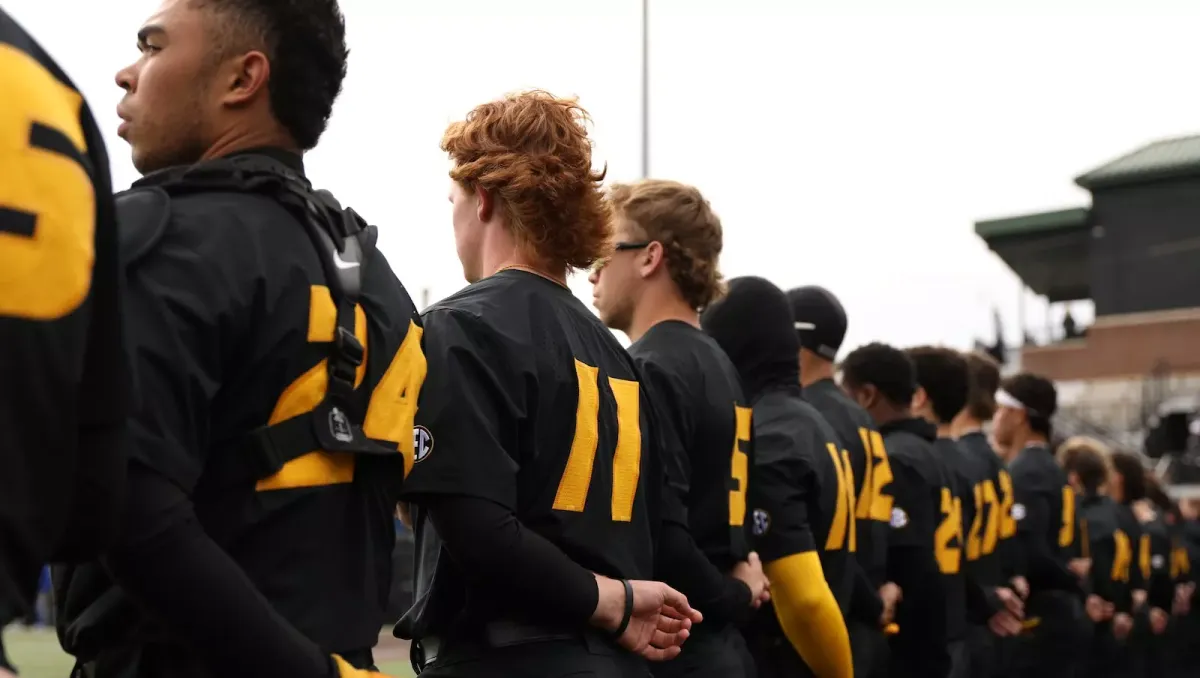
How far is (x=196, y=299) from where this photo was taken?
1925 millimetres

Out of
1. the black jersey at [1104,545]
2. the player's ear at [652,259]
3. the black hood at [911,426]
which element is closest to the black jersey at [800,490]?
the player's ear at [652,259]

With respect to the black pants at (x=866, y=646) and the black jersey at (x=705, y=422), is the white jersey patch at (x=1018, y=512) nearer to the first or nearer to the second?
the black pants at (x=866, y=646)

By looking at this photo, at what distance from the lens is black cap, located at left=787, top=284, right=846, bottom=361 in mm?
6395

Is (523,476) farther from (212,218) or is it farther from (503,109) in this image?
(212,218)

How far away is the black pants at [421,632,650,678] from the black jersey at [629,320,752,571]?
109 cm

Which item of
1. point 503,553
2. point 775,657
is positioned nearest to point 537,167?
point 503,553

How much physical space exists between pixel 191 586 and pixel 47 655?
14015 millimetres

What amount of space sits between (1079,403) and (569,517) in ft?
157

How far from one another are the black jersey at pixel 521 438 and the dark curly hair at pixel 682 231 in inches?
47.5

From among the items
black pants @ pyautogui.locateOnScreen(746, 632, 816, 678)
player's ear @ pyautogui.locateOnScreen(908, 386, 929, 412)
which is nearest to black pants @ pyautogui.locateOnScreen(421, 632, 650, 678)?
black pants @ pyautogui.locateOnScreen(746, 632, 816, 678)

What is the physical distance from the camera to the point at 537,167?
325 cm

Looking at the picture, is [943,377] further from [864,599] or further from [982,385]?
[864,599]

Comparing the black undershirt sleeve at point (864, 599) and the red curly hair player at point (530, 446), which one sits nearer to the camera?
the red curly hair player at point (530, 446)

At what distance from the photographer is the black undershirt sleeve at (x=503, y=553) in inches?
110
